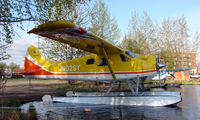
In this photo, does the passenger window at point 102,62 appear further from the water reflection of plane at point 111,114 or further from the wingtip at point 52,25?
the wingtip at point 52,25

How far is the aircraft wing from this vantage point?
5.53m

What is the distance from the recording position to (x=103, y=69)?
31.2 ft

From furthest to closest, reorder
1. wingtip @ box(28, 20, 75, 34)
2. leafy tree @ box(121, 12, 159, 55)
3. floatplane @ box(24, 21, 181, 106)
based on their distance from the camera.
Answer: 1. leafy tree @ box(121, 12, 159, 55)
2. floatplane @ box(24, 21, 181, 106)
3. wingtip @ box(28, 20, 75, 34)

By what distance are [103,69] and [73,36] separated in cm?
328

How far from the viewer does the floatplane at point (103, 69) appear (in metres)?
8.08

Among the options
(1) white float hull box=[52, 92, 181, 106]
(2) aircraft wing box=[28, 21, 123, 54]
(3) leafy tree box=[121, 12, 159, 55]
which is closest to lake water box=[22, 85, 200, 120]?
(1) white float hull box=[52, 92, 181, 106]

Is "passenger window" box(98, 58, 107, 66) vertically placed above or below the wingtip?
below

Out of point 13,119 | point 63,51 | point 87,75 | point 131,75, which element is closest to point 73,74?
point 87,75

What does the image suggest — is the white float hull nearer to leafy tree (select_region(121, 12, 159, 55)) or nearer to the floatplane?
the floatplane

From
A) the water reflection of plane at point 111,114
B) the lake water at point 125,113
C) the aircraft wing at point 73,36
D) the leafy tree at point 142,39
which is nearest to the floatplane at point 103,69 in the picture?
the aircraft wing at point 73,36

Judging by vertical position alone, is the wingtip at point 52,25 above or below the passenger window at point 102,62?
above

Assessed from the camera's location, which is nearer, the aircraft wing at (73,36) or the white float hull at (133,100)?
the aircraft wing at (73,36)

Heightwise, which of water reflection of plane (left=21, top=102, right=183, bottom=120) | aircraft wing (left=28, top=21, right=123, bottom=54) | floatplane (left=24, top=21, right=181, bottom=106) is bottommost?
water reflection of plane (left=21, top=102, right=183, bottom=120)

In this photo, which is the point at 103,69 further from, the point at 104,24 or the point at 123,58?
the point at 104,24
